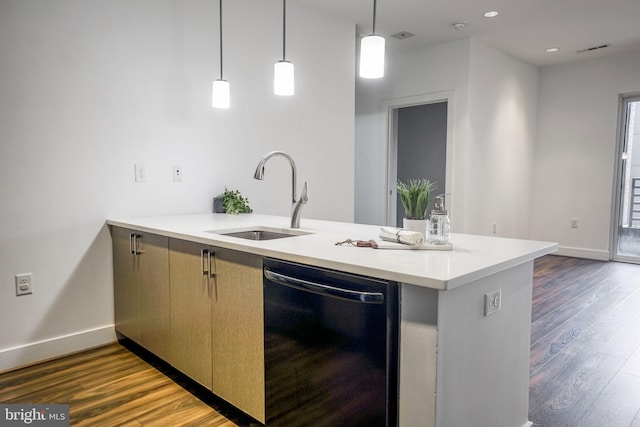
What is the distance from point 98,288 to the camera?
8.72 ft

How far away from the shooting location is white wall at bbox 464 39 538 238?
4.75 m

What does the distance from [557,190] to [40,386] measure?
238 inches

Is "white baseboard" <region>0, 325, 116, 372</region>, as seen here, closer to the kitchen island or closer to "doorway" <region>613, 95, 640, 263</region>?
the kitchen island

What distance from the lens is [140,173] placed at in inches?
108

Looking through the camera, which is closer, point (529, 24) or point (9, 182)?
point (9, 182)

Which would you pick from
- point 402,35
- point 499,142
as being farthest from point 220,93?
point 499,142

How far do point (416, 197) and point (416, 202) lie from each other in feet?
0.06

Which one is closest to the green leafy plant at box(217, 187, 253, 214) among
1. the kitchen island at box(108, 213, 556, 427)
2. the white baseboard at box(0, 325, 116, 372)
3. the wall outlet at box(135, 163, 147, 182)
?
the wall outlet at box(135, 163, 147, 182)

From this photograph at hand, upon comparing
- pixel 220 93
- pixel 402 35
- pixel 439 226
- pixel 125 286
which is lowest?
pixel 125 286

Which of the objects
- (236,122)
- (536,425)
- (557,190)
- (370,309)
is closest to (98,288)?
(236,122)

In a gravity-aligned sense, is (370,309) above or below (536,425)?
above

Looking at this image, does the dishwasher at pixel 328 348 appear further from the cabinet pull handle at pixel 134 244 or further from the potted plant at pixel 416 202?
the cabinet pull handle at pixel 134 244

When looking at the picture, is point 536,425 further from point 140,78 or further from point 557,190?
point 557,190

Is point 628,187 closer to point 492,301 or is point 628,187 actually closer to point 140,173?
point 492,301
